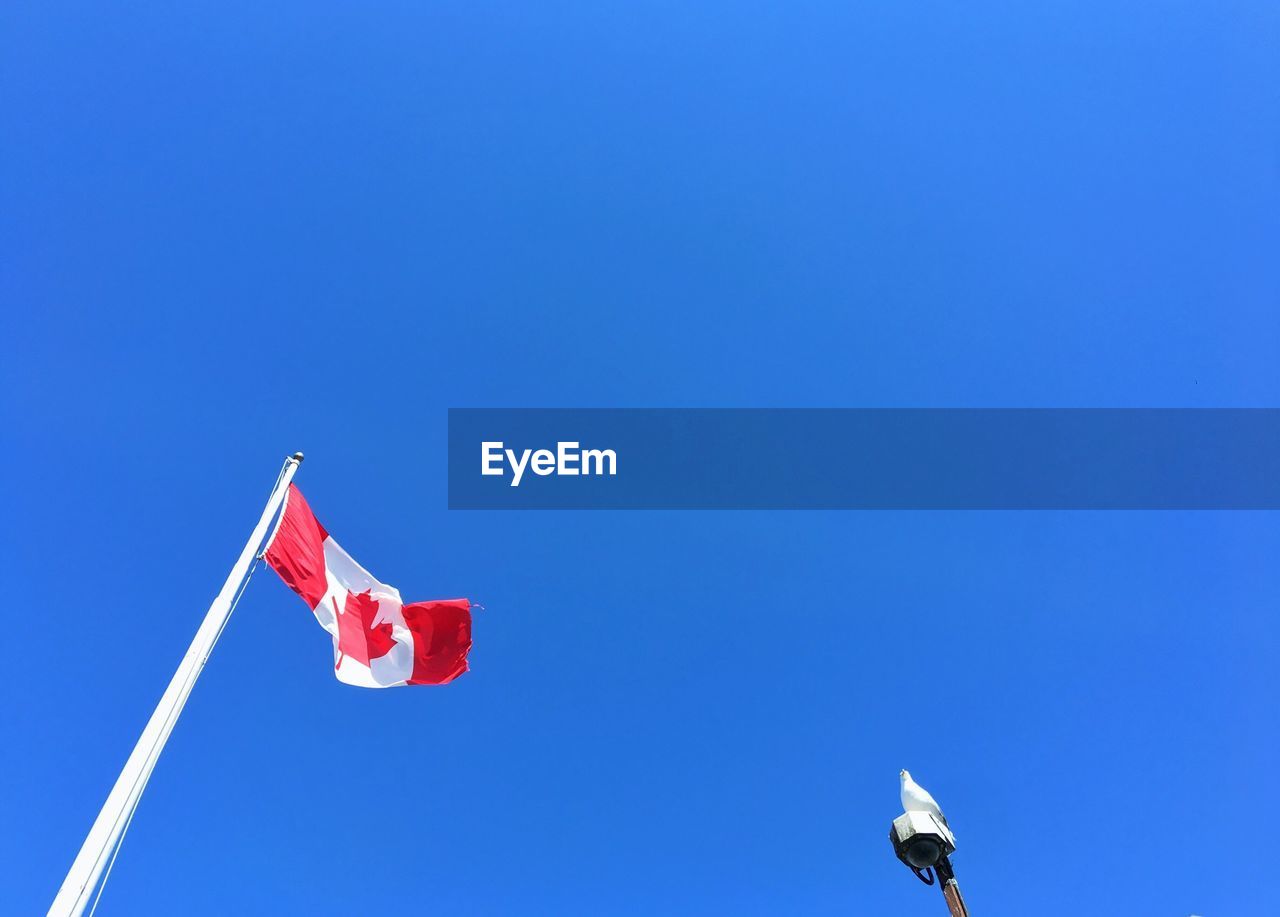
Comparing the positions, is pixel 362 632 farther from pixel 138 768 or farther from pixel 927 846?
pixel 927 846

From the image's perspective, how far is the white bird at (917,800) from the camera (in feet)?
22.5

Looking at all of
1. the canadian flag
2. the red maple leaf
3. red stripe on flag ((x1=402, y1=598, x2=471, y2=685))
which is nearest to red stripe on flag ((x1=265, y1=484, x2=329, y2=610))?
the canadian flag

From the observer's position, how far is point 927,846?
262 inches

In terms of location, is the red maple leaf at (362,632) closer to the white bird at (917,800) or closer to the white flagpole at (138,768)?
the white flagpole at (138,768)

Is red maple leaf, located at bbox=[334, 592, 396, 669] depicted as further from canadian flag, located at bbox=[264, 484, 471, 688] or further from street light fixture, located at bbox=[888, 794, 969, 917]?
street light fixture, located at bbox=[888, 794, 969, 917]

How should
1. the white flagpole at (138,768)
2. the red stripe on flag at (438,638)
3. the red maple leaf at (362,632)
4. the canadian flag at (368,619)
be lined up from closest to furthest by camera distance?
the white flagpole at (138,768), the canadian flag at (368,619), the red maple leaf at (362,632), the red stripe on flag at (438,638)

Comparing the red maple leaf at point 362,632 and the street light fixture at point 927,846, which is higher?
the red maple leaf at point 362,632

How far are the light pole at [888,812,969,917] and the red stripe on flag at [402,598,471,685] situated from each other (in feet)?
26.6

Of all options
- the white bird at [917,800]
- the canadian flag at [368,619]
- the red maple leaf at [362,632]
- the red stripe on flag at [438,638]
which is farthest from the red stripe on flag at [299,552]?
the white bird at [917,800]

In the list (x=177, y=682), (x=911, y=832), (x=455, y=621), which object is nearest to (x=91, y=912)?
(x=177, y=682)

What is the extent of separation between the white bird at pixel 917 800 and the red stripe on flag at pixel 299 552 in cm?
797

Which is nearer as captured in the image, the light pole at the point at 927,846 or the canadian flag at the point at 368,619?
the light pole at the point at 927,846

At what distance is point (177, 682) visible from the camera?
26.2 feet

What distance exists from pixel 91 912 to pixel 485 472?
10274 mm
